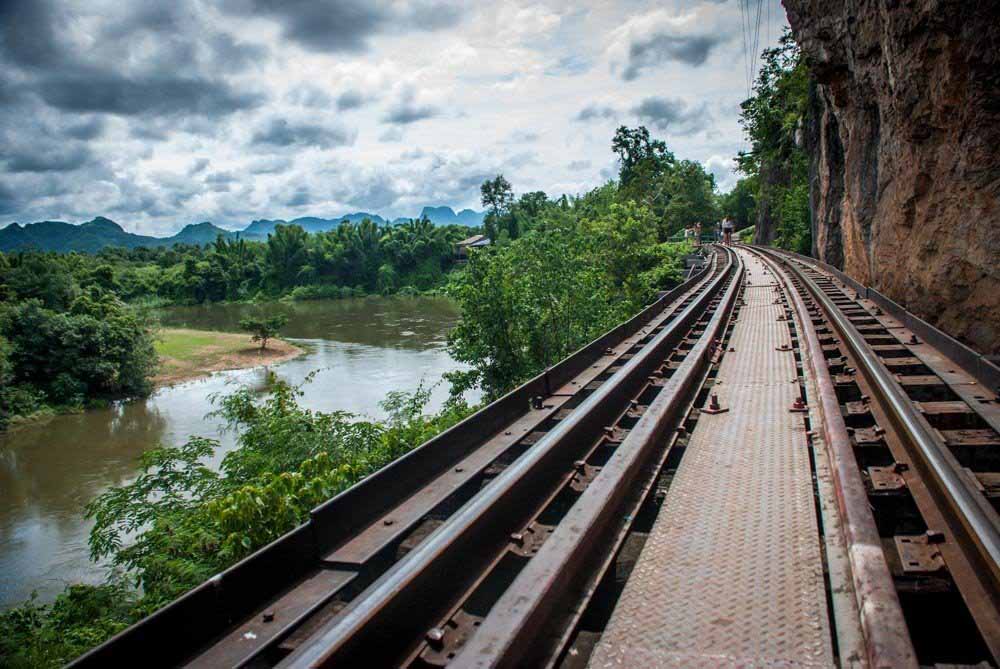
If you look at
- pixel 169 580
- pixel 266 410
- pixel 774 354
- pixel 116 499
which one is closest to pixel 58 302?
pixel 266 410

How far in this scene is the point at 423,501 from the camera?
9.76 ft

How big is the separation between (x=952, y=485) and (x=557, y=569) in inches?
67.4

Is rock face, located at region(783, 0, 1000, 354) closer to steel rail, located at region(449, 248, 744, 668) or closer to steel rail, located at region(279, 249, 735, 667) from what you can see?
steel rail, located at region(449, 248, 744, 668)

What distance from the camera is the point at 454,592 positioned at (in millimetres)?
2195

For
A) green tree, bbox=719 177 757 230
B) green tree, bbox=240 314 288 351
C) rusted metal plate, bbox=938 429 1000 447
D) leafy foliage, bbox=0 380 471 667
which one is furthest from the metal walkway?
green tree, bbox=719 177 757 230

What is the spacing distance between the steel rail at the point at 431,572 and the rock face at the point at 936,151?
214 inches

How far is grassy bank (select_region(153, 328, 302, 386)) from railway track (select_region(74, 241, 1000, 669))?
33702 millimetres

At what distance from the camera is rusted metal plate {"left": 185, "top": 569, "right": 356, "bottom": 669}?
6.34 ft

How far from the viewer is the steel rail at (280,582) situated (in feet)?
6.10

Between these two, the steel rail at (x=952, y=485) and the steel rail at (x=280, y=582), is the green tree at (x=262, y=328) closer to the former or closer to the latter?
the steel rail at (x=280, y=582)

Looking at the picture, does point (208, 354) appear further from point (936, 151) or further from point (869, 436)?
point (869, 436)

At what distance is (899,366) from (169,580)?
7.48 m

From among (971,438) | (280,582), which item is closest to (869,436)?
(971,438)

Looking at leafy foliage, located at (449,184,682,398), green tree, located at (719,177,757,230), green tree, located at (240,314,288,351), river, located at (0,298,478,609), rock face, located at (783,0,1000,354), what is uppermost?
green tree, located at (719,177,757,230)
